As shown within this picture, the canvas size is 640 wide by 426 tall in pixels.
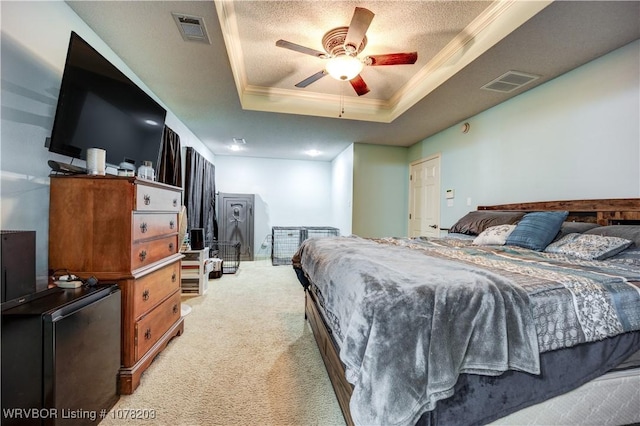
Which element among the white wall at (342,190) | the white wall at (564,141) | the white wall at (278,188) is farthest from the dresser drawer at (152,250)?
the white wall at (278,188)

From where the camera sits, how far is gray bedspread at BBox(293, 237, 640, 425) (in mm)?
826

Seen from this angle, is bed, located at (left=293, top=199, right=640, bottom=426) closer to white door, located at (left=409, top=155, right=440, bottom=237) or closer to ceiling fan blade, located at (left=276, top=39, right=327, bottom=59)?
ceiling fan blade, located at (left=276, top=39, right=327, bottom=59)

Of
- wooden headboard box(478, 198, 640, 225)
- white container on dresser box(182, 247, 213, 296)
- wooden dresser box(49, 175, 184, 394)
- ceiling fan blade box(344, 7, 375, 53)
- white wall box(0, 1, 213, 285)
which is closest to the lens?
white wall box(0, 1, 213, 285)

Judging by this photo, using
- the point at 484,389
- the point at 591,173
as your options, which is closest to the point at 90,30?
the point at 484,389

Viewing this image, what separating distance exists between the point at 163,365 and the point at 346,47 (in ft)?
9.25

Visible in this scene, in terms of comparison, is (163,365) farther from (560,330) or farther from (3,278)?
(560,330)

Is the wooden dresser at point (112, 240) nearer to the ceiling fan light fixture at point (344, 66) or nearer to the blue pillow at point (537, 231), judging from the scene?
the ceiling fan light fixture at point (344, 66)

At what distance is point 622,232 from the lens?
67.4 inches

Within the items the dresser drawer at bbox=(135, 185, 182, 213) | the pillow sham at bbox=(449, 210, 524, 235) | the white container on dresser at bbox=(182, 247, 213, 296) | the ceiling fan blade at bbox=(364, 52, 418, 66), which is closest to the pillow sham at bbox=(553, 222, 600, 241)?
the pillow sham at bbox=(449, 210, 524, 235)

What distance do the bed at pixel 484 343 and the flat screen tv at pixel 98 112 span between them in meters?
1.75

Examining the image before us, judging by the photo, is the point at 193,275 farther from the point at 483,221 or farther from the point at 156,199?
the point at 483,221

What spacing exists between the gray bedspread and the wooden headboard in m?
1.29

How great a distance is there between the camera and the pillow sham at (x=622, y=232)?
163 cm

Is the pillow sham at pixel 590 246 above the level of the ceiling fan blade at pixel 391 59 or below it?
below
